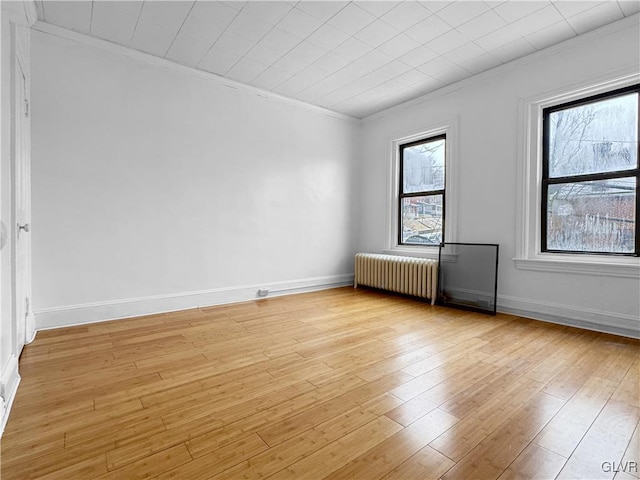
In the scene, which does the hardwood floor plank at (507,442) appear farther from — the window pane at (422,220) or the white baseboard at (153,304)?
the white baseboard at (153,304)

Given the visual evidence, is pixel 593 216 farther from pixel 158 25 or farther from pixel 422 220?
pixel 158 25

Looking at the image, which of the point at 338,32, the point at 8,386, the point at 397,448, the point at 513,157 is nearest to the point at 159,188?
the point at 8,386

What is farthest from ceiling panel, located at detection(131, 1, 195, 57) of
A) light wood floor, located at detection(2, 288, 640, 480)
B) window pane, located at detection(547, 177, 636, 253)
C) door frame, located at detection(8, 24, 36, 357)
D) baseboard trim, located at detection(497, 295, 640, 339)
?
baseboard trim, located at detection(497, 295, 640, 339)

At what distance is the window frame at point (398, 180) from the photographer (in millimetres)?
4320

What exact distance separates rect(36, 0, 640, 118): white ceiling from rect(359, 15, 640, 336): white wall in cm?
18

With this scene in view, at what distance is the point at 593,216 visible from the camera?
10.7 ft

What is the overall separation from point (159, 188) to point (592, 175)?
4.59 meters

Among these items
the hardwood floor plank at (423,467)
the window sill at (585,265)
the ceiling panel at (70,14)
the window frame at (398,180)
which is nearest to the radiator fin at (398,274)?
the window frame at (398,180)

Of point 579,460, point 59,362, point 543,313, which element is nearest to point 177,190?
point 59,362

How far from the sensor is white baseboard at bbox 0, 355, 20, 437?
1.61m

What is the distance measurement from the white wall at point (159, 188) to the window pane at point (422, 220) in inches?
52.8

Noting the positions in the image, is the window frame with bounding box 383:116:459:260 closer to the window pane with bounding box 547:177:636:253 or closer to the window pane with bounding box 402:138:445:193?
the window pane with bounding box 402:138:445:193

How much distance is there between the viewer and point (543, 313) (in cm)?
350

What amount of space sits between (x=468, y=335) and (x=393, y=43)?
3009 millimetres
